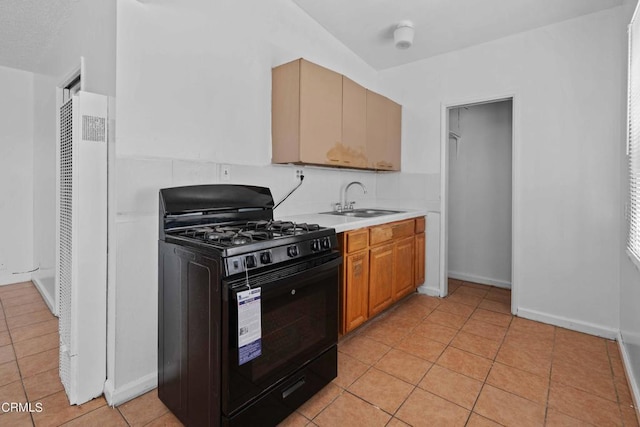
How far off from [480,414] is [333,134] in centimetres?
211

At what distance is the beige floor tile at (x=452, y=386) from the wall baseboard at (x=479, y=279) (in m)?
2.22

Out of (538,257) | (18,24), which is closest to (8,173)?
(18,24)

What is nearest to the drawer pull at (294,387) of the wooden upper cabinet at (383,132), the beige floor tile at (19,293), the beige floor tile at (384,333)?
the beige floor tile at (384,333)

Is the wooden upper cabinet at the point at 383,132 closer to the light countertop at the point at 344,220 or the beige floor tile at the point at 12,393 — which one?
the light countertop at the point at 344,220

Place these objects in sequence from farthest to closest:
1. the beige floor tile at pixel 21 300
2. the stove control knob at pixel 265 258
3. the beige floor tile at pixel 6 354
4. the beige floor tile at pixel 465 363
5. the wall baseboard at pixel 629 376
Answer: the beige floor tile at pixel 21 300 → the beige floor tile at pixel 6 354 → the beige floor tile at pixel 465 363 → the wall baseboard at pixel 629 376 → the stove control knob at pixel 265 258

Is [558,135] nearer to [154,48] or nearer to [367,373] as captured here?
[367,373]

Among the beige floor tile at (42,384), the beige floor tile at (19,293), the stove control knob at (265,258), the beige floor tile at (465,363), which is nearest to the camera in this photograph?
the stove control knob at (265,258)

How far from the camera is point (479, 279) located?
3949 millimetres

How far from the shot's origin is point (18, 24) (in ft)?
8.76

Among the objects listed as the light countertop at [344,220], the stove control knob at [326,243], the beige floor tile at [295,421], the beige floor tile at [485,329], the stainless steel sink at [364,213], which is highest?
the stainless steel sink at [364,213]

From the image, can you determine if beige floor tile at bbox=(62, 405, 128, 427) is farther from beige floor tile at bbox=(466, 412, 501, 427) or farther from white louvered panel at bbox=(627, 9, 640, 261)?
white louvered panel at bbox=(627, 9, 640, 261)

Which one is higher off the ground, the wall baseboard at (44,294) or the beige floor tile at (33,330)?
the wall baseboard at (44,294)

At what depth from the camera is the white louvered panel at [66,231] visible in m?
1.71

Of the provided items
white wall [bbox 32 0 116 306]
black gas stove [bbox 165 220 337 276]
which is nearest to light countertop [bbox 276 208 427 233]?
black gas stove [bbox 165 220 337 276]
